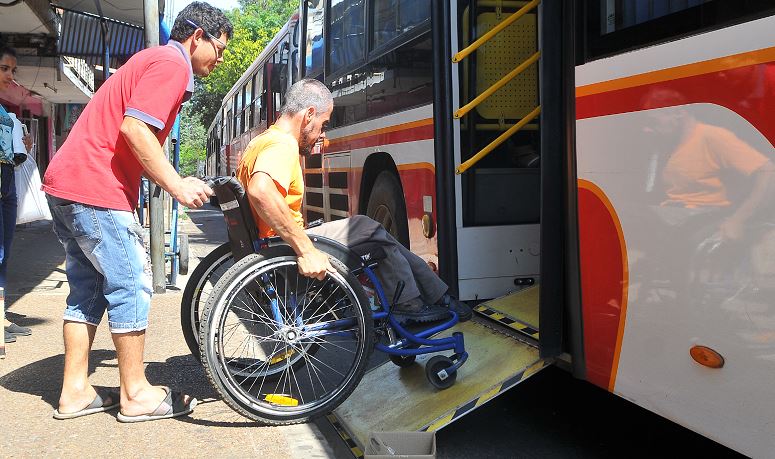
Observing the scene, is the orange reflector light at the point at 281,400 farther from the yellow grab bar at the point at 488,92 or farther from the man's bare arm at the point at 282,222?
the yellow grab bar at the point at 488,92

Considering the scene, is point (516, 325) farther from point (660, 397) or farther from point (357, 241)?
point (660, 397)

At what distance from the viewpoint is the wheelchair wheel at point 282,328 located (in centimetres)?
389

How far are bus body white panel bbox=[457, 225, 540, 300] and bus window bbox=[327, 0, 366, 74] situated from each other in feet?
8.09

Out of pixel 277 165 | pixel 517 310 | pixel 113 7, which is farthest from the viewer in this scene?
pixel 113 7

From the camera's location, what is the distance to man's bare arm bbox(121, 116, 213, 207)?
3.78 metres

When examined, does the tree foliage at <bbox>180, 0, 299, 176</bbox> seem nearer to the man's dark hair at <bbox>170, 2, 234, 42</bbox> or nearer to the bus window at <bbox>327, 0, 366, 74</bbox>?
the bus window at <bbox>327, 0, 366, 74</bbox>

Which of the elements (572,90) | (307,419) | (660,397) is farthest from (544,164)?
(307,419)

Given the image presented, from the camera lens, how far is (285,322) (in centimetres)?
414

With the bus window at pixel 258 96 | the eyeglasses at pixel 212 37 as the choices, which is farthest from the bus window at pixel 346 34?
the bus window at pixel 258 96

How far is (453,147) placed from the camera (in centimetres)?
504

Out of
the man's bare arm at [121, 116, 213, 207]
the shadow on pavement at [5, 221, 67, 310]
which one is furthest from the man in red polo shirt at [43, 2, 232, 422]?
the shadow on pavement at [5, 221, 67, 310]

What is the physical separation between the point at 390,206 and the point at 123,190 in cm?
275

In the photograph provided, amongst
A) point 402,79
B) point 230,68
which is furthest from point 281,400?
point 230,68

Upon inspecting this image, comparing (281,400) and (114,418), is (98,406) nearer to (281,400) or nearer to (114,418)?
(114,418)
